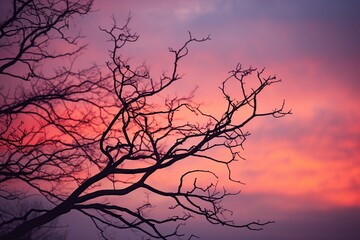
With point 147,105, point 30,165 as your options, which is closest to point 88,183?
point 30,165

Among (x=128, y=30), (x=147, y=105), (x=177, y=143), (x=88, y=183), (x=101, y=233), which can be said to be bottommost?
(x=101, y=233)

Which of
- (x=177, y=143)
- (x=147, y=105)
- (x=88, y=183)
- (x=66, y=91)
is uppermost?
(x=66, y=91)

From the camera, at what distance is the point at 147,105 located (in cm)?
785

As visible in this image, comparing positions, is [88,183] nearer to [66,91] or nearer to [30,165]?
[30,165]

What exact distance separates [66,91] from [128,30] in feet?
5.28

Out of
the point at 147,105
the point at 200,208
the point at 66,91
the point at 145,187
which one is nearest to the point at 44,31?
the point at 66,91

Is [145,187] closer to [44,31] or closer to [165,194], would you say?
[165,194]

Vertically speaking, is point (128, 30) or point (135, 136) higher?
point (128, 30)

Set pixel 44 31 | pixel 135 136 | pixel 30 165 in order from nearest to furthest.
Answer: pixel 135 136, pixel 30 165, pixel 44 31

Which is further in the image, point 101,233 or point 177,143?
point 101,233

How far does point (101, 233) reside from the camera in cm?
808

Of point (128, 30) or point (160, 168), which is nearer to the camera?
point (160, 168)

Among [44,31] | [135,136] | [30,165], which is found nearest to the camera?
[135,136]

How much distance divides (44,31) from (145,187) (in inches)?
143
